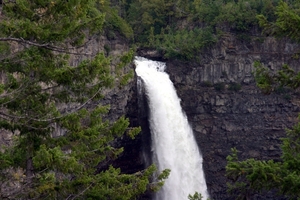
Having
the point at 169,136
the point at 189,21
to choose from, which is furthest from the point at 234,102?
the point at 189,21

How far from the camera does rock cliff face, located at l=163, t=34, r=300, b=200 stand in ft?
100

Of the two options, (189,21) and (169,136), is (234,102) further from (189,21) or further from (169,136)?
(189,21)

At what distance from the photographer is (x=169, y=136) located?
29.2 m

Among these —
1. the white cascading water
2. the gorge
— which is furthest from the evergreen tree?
the gorge

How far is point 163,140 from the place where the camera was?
29.0 m

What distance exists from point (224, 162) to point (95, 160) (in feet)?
74.1

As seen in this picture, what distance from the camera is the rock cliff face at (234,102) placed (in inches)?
1201

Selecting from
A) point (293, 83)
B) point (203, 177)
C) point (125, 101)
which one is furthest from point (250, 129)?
point (293, 83)

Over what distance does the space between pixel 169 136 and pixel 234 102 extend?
5032mm

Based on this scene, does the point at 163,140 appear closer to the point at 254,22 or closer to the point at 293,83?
the point at 254,22

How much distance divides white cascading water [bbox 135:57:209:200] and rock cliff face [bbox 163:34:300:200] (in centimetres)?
110

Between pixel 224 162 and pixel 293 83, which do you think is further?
pixel 224 162

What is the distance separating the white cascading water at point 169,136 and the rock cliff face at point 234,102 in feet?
3.59

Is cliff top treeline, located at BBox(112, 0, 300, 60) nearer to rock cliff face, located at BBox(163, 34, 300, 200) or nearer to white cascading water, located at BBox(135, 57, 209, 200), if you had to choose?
rock cliff face, located at BBox(163, 34, 300, 200)
